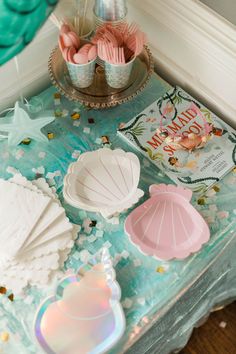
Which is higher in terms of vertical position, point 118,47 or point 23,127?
point 118,47

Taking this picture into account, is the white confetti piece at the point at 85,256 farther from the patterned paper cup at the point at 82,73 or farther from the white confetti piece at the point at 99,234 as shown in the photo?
the patterned paper cup at the point at 82,73

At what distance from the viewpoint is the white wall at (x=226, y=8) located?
1.37 metres

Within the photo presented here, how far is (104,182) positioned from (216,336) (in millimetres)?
709

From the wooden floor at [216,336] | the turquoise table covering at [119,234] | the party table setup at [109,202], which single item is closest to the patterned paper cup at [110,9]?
the party table setup at [109,202]

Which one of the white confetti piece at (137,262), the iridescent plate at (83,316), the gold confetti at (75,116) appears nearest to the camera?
the iridescent plate at (83,316)

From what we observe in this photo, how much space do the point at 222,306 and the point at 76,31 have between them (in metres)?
0.95

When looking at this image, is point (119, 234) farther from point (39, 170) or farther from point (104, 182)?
point (39, 170)

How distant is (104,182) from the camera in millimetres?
1296

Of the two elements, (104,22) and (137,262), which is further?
(104,22)

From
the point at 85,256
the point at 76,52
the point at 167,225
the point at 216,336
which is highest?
the point at 76,52

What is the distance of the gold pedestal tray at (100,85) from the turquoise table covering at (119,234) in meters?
0.06

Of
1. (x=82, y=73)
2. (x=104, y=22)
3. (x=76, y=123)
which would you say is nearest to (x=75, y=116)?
(x=76, y=123)

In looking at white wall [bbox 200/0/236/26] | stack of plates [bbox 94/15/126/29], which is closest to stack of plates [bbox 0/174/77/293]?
stack of plates [bbox 94/15/126/29]

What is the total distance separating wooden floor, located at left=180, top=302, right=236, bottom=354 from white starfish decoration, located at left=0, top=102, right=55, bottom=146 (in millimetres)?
800
